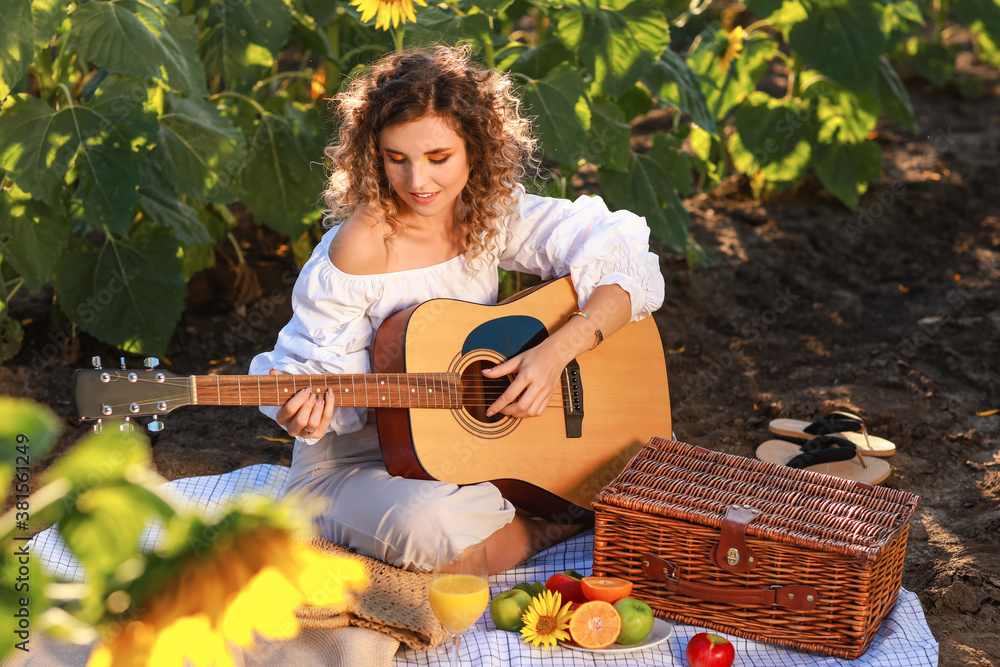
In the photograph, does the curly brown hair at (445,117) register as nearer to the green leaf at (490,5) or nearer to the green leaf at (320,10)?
the green leaf at (490,5)

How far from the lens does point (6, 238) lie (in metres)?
3.34

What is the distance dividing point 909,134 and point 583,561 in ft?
14.9

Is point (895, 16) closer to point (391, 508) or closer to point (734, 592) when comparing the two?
point (734, 592)

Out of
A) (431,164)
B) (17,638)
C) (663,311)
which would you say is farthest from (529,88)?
(17,638)

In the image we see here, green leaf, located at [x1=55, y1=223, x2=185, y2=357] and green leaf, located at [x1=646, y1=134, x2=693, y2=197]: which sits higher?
green leaf, located at [x1=646, y1=134, x2=693, y2=197]

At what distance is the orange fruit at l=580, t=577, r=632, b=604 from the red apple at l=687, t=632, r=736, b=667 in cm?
21

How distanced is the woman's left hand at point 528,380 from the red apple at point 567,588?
0.41 m

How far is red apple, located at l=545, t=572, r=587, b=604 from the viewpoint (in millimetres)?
2252

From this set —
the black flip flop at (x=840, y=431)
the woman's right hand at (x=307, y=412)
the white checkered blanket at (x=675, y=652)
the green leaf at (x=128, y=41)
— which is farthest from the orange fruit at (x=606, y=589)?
the green leaf at (x=128, y=41)

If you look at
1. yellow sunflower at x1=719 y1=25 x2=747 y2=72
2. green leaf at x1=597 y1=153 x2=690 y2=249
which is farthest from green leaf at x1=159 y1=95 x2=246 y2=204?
yellow sunflower at x1=719 y1=25 x2=747 y2=72

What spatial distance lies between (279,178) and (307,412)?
1675 mm

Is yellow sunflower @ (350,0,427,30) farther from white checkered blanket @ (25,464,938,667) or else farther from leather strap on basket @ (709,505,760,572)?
Result: leather strap on basket @ (709,505,760,572)

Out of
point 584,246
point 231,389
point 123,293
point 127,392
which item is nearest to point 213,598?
point 127,392

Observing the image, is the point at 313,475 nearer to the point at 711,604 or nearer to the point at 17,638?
the point at 711,604
